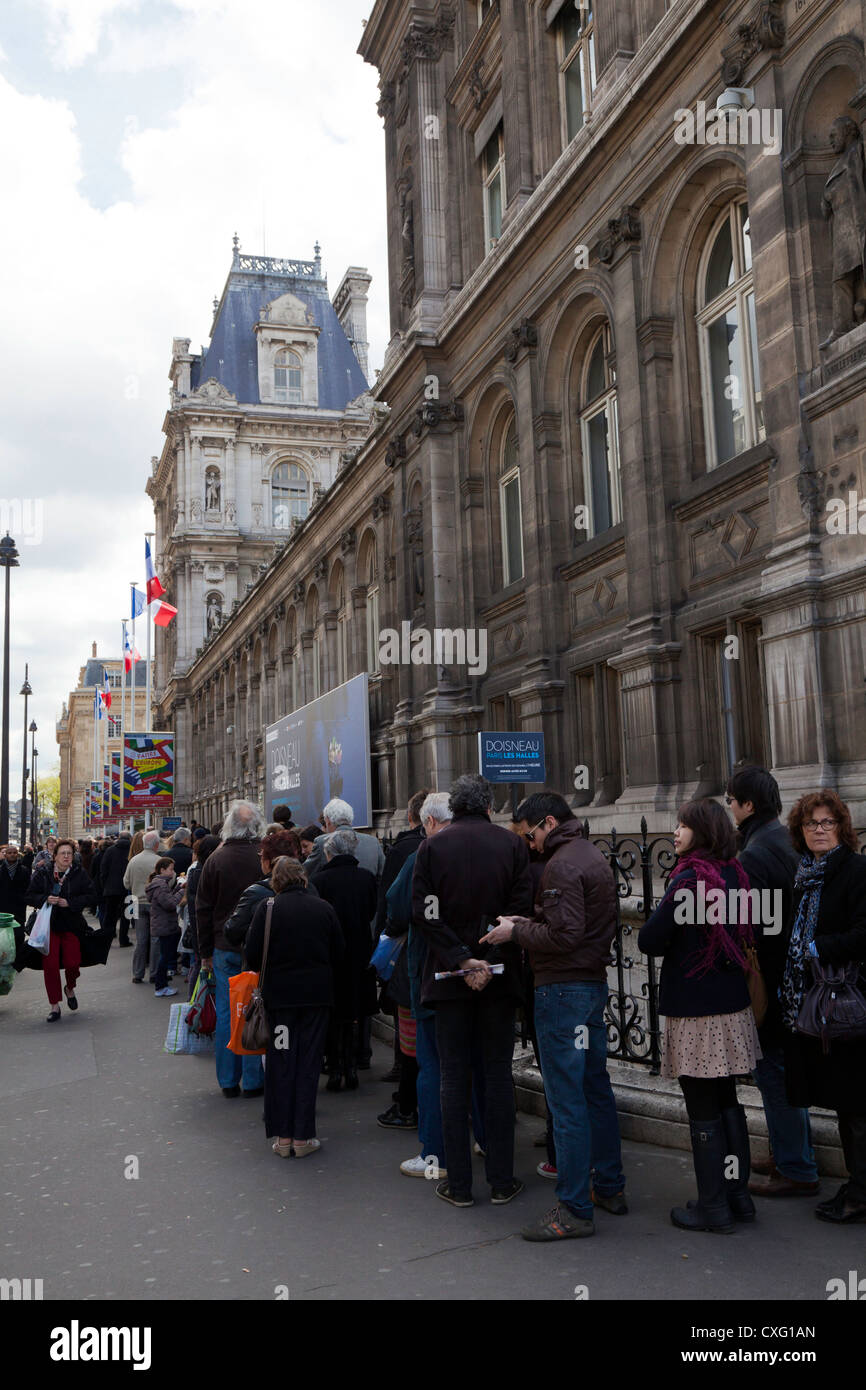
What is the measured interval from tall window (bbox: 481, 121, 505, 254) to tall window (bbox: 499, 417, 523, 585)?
4.05 meters

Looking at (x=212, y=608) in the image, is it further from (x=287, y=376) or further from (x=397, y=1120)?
(x=397, y=1120)

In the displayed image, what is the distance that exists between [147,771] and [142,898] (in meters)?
39.9

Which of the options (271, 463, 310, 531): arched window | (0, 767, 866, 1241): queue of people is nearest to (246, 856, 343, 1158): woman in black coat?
(0, 767, 866, 1241): queue of people

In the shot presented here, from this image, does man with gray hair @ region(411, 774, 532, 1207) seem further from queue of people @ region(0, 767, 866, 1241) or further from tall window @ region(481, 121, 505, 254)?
tall window @ region(481, 121, 505, 254)

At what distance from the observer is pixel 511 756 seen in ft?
45.6

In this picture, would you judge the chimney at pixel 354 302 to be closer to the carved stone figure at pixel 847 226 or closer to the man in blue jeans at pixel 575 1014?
the carved stone figure at pixel 847 226

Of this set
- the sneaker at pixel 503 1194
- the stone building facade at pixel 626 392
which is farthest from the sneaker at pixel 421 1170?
the stone building facade at pixel 626 392


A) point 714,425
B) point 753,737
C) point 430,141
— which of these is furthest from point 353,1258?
point 430,141

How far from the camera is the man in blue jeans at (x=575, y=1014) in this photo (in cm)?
523

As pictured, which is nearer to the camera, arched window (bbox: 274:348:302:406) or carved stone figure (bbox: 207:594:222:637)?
carved stone figure (bbox: 207:594:222:637)

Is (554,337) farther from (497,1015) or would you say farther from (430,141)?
(497,1015)

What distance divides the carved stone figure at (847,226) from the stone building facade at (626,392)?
26mm

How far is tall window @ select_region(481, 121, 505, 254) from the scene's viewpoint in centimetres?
2080
